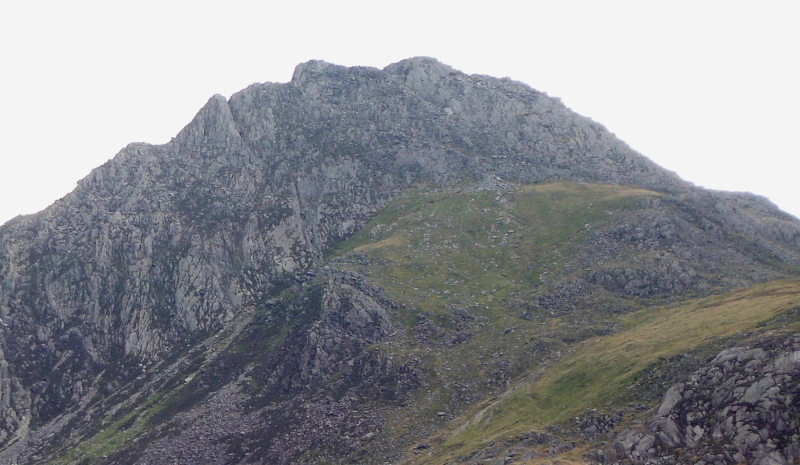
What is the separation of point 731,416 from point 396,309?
251 ft

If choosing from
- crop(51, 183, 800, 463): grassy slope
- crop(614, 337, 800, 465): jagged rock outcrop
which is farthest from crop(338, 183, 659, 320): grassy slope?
crop(614, 337, 800, 465): jagged rock outcrop

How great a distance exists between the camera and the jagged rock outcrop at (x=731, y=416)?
6288cm

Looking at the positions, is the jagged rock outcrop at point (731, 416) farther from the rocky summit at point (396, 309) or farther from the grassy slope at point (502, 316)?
the grassy slope at point (502, 316)

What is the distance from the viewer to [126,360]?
149 m

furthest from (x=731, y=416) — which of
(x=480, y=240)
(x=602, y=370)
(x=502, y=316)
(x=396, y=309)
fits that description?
(x=480, y=240)

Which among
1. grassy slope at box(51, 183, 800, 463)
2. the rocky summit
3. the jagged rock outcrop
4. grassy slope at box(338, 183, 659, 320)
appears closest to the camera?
the jagged rock outcrop

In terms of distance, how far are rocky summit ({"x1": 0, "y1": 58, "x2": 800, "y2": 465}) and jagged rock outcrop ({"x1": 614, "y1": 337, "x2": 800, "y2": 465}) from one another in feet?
0.82

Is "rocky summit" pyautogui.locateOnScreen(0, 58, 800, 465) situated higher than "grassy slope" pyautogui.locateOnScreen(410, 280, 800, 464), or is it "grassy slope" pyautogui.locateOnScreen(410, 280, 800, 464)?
"rocky summit" pyautogui.locateOnScreen(0, 58, 800, 465)

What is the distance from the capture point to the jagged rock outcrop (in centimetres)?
6288

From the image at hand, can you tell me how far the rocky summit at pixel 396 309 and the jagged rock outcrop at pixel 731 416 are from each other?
250mm

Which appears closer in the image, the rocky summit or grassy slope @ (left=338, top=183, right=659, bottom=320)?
the rocky summit

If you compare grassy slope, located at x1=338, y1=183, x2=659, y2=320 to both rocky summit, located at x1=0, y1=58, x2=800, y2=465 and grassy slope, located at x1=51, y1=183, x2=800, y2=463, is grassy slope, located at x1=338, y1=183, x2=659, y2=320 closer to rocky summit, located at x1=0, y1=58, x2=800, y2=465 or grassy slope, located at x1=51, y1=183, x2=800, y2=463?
grassy slope, located at x1=51, y1=183, x2=800, y2=463

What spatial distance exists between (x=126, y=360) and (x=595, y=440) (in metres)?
116

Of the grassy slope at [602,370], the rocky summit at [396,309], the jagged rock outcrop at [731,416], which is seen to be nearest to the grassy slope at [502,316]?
the grassy slope at [602,370]
